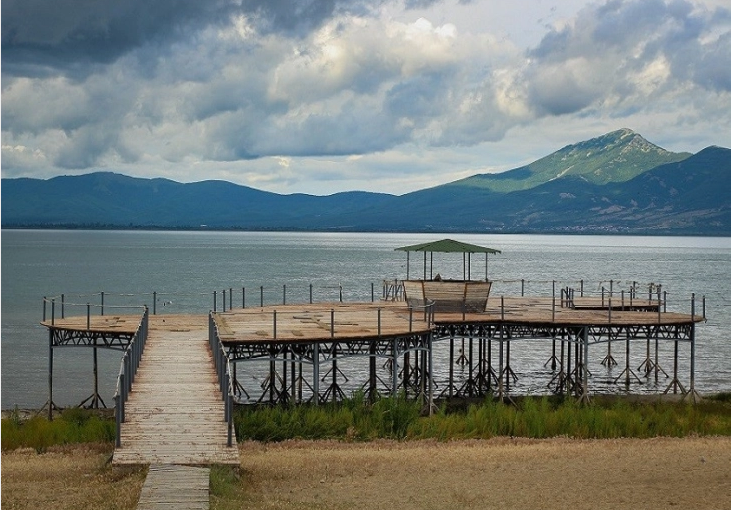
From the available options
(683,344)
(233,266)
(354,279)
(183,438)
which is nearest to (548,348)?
(683,344)

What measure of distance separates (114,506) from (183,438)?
3.49 metres

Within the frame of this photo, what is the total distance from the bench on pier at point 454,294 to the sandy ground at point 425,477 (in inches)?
511

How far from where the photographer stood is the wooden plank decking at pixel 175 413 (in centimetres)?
2019

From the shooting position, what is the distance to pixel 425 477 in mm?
22125

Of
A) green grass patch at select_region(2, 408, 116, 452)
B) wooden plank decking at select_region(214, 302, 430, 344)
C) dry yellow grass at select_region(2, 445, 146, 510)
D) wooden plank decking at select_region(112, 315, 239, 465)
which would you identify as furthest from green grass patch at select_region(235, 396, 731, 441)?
dry yellow grass at select_region(2, 445, 146, 510)

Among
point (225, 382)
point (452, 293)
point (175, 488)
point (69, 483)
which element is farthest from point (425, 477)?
point (452, 293)

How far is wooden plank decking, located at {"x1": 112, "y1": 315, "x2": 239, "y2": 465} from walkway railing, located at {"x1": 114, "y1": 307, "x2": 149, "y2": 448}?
0.68 ft

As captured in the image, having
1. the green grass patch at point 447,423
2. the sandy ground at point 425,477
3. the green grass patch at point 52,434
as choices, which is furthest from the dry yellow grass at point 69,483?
the green grass patch at point 447,423

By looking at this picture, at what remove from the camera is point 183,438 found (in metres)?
21.1

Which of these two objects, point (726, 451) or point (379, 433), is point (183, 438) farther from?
point (726, 451)

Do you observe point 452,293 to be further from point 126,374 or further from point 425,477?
point 126,374

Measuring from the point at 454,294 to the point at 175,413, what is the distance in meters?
18.9

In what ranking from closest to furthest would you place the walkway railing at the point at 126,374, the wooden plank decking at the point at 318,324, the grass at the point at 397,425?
the walkway railing at the point at 126,374 < the grass at the point at 397,425 < the wooden plank decking at the point at 318,324

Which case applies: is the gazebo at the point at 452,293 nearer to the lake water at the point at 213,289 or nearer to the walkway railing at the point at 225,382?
the lake water at the point at 213,289
